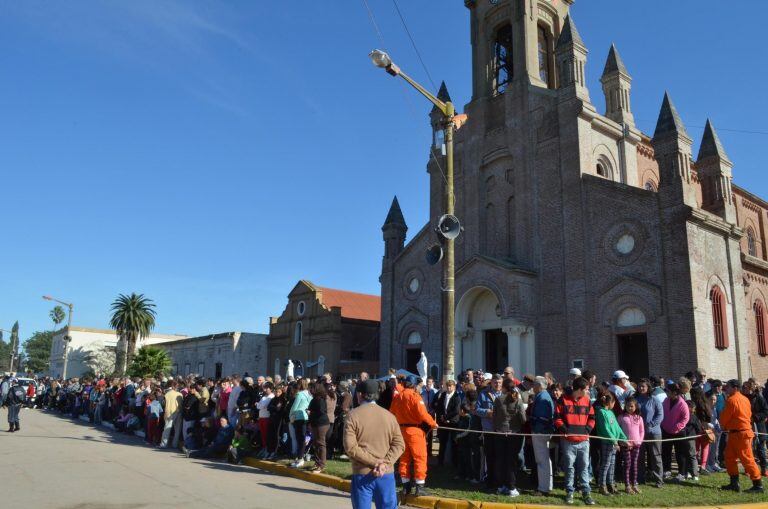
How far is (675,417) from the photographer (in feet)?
36.4

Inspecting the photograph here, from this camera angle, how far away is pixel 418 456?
9375mm

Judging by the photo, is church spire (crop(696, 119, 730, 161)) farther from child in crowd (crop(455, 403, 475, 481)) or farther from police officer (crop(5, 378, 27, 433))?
police officer (crop(5, 378, 27, 433))

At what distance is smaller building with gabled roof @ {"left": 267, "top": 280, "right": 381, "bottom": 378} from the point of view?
37656 mm

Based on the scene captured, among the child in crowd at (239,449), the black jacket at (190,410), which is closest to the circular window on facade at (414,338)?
the black jacket at (190,410)

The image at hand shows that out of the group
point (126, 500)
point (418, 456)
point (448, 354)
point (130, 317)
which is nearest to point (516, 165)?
point (448, 354)

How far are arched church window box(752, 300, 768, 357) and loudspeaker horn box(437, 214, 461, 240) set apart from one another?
57.0 ft

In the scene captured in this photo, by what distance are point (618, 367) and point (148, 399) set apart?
51.9 feet

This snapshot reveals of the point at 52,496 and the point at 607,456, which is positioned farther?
the point at 607,456

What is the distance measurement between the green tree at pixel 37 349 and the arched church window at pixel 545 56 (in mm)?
118529

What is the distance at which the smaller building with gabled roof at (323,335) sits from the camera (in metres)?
37.7

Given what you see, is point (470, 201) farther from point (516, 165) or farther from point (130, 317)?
point (130, 317)

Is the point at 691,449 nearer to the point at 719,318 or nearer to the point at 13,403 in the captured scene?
the point at 719,318

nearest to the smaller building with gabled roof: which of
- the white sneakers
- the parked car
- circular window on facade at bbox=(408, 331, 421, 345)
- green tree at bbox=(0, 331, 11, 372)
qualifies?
circular window on facade at bbox=(408, 331, 421, 345)

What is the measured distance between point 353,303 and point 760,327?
2543 centimetres
